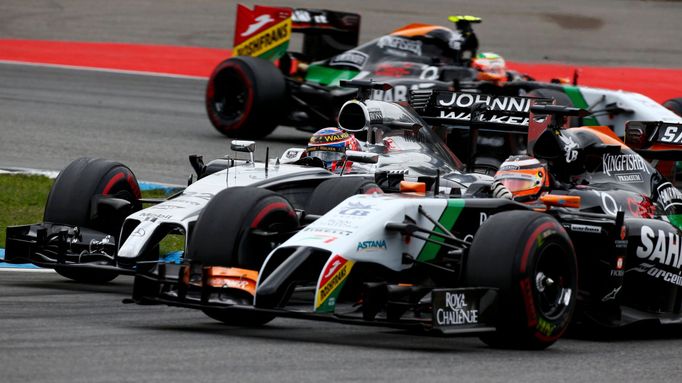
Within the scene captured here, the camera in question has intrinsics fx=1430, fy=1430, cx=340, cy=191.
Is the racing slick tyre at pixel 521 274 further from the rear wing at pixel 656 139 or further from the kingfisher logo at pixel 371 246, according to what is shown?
the rear wing at pixel 656 139

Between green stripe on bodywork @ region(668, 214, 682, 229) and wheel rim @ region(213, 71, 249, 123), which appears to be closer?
green stripe on bodywork @ region(668, 214, 682, 229)

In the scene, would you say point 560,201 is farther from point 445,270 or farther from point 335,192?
point 335,192

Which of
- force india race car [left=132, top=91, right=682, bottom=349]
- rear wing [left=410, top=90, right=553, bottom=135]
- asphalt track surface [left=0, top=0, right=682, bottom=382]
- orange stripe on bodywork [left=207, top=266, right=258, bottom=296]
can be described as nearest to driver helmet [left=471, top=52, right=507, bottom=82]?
asphalt track surface [left=0, top=0, right=682, bottom=382]

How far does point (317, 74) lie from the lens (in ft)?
72.0

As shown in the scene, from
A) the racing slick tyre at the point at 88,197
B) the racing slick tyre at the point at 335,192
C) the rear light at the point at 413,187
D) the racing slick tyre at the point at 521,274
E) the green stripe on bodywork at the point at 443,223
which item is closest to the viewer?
the racing slick tyre at the point at 521,274

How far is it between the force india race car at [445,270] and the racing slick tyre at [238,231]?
13mm

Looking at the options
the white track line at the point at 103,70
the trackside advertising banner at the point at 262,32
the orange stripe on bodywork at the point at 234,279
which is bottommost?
the orange stripe on bodywork at the point at 234,279

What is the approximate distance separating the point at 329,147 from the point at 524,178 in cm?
232

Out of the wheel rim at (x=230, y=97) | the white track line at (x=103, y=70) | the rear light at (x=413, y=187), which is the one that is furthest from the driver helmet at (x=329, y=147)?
the white track line at (x=103, y=70)

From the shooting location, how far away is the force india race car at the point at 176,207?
967 centimetres

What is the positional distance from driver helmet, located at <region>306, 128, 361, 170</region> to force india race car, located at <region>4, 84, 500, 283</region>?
106 mm

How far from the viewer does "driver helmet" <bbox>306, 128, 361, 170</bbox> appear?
12.6 metres

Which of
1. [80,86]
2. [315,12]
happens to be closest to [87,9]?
[80,86]

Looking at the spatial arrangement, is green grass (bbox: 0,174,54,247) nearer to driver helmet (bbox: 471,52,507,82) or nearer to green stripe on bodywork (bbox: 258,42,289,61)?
green stripe on bodywork (bbox: 258,42,289,61)
